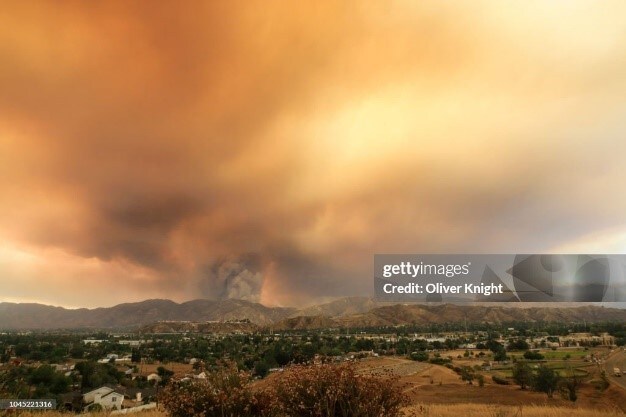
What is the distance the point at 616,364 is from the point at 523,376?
26.9 metres

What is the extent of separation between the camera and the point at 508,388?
4928cm

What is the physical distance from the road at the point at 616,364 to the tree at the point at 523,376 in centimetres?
1060

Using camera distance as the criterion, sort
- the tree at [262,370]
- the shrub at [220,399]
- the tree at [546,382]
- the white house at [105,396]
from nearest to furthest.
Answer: the shrub at [220,399] < the white house at [105,396] < the tree at [546,382] < the tree at [262,370]

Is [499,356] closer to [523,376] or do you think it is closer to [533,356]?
[533,356]

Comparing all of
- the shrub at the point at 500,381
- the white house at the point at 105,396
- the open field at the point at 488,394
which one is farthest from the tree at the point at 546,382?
the white house at the point at 105,396

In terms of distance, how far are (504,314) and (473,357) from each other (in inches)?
4890

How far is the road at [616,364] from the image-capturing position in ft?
176

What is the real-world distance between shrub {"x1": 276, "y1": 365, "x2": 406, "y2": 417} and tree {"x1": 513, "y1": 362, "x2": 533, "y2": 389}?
45.3 m

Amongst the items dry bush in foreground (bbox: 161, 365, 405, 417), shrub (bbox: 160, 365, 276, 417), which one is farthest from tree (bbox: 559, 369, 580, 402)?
shrub (bbox: 160, 365, 276, 417)

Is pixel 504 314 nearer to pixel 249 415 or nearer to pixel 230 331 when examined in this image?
pixel 230 331

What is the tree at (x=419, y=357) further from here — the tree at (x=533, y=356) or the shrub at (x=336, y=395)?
the shrub at (x=336, y=395)

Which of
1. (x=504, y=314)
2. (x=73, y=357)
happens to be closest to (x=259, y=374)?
(x=73, y=357)

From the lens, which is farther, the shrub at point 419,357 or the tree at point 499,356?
the shrub at point 419,357

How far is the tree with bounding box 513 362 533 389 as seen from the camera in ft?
158
